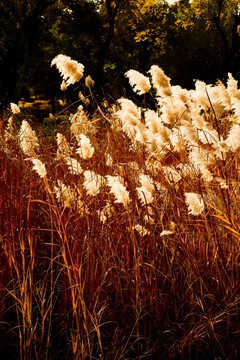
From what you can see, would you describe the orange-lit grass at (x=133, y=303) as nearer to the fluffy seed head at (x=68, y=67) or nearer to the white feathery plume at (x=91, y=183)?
the white feathery plume at (x=91, y=183)

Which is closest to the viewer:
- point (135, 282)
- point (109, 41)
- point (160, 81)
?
point (135, 282)

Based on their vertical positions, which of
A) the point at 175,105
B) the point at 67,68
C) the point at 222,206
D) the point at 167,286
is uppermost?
the point at 67,68

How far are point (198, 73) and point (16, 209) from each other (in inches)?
961

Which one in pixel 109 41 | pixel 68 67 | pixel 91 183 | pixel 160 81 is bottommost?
pixel 91 183

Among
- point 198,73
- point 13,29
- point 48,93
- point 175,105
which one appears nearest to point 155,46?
point 198,73

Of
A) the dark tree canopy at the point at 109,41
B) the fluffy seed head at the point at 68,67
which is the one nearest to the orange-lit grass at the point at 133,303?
the fluffy seed head at the point at 68,67

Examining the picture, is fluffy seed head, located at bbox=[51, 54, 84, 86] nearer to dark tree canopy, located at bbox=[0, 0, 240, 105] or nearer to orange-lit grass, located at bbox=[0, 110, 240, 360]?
orange-lit grass, located at bbox=[0, 110, 240, 360]

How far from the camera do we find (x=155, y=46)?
27031 mm

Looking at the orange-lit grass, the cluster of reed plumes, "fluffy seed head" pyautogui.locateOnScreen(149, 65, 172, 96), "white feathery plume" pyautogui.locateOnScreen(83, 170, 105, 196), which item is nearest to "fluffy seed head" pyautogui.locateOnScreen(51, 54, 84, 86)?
the cluster of reed plumes

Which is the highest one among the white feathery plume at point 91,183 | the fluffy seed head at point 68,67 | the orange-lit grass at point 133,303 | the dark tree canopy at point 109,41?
the dark tree canopy at point 109,41

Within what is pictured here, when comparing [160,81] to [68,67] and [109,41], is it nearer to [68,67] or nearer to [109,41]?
[68,67]

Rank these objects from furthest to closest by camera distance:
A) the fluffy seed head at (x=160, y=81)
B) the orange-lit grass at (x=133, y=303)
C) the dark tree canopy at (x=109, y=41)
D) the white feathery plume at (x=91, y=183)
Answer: the dark tree canopy at (x=109, y=41) < the fluffy seed head at (x=160, y=81) < the white feathery plume at (x=91, y=183) < the orange-lit grass at (x=133, y=303)

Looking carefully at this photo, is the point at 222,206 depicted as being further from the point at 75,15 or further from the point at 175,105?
the point at 75,15

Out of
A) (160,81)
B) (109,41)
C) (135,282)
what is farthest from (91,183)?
(109,41)
